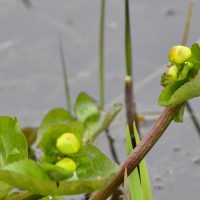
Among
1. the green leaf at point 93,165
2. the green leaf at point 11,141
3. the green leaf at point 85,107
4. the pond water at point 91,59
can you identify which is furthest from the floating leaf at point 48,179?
the green leaf at point 85,107

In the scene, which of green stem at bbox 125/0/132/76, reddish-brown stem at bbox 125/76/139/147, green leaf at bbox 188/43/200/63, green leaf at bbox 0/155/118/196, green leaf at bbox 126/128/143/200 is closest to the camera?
green leaf at bbox 0/155/118/196

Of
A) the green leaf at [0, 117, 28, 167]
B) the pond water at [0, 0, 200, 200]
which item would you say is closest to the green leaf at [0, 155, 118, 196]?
the green leaf at [0, 117, 28, 167]

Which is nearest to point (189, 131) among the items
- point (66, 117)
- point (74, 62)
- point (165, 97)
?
point (66, 117)

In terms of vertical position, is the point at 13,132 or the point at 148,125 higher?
the point at 148,125

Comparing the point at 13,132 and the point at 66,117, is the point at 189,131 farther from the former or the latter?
the point at 13,132

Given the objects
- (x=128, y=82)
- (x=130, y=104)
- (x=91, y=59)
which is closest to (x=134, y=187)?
(x=128, y=82)

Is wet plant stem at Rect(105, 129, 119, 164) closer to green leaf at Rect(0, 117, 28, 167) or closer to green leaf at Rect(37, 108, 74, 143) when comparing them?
green leaf at Rect(37, 108, 74, 143)
